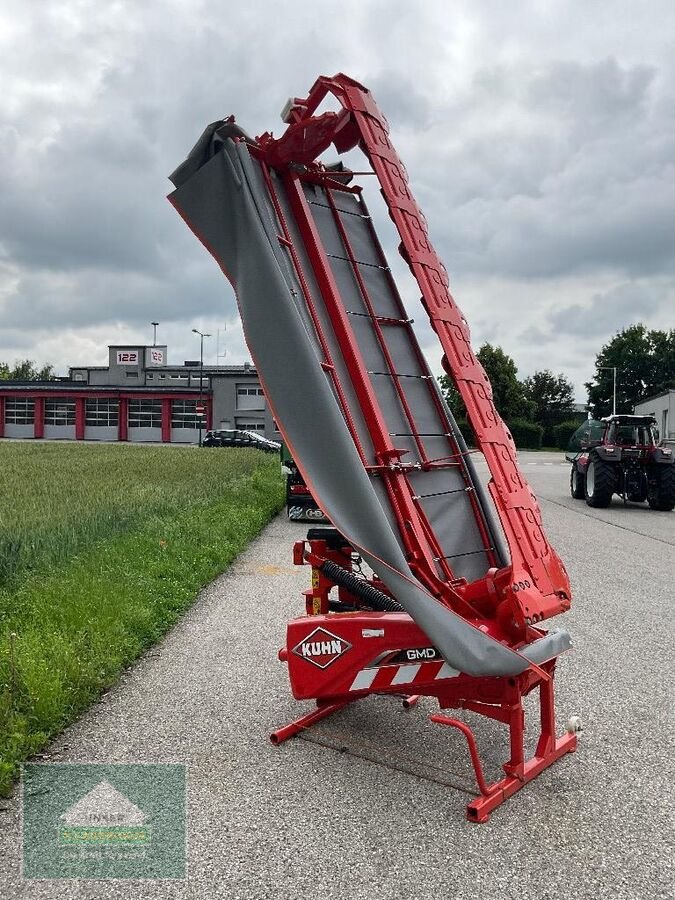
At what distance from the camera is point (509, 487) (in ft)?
12.8

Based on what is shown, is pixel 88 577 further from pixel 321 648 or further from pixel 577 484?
pixel 577 484

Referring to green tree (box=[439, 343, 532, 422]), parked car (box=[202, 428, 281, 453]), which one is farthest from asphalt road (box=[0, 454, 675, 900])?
green tree (box=[439, 343, 532, 422])

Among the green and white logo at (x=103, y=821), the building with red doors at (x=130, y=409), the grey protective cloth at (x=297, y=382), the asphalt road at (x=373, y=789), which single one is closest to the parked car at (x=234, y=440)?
the building with red doors at (x=130, y=409)

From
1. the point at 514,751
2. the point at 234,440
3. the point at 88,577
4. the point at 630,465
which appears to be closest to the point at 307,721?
the point at 514,751

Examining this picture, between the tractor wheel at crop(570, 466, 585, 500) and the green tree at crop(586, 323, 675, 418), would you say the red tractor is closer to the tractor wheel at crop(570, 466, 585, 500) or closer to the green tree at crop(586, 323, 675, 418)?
the tractor wheel at crop(570, 466, 585, 500)

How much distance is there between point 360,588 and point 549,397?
81725 millimetres

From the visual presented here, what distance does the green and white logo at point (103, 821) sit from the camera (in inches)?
118

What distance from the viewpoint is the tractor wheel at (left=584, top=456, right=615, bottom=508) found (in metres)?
17.4

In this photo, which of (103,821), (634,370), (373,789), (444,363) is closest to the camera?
(103,821)

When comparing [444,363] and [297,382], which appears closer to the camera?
[297,382]

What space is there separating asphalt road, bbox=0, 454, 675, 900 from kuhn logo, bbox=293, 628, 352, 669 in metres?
0.55

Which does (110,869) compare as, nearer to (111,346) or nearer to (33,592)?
(33,592)

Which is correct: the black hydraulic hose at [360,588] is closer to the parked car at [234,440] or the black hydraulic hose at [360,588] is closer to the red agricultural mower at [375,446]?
the red agricultural mower at [375,446]

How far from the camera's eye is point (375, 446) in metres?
4.14
